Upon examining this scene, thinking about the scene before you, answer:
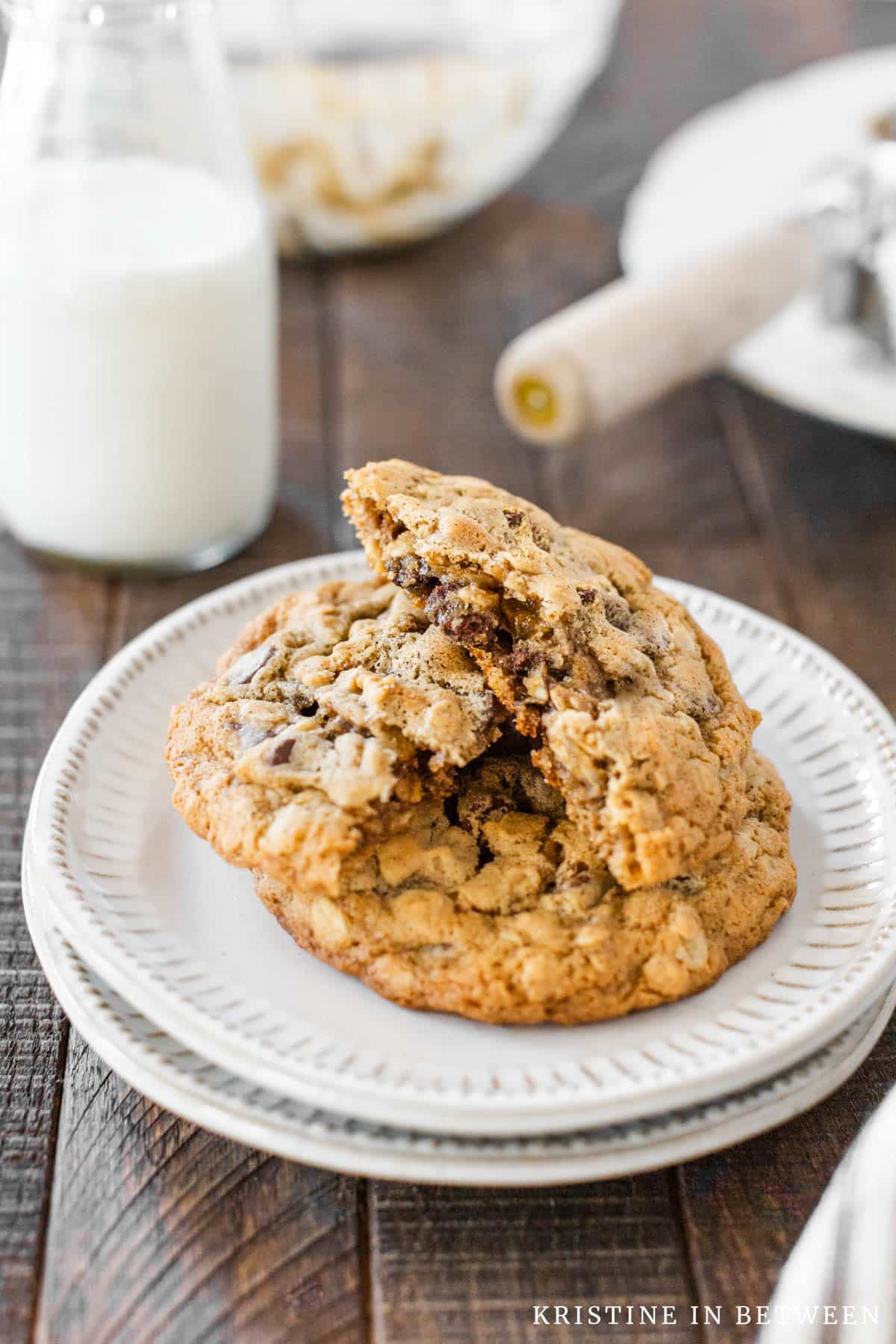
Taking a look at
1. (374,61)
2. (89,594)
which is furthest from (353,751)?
(374,61)

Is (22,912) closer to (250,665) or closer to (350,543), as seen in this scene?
(250,665)

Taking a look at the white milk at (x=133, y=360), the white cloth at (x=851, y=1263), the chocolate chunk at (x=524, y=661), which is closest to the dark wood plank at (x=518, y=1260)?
the white cloth at (x=851, y=1263)

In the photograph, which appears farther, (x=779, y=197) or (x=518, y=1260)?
(x=779, y=197)

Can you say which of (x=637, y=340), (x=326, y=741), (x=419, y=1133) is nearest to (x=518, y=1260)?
(x=419, y=1133)

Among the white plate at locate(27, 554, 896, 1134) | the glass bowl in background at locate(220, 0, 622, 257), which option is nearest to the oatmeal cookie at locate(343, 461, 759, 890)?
the white plate at locate(27, 554, 896, 1134)

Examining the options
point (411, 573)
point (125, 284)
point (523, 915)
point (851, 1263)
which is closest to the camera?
point (851, 1263)
